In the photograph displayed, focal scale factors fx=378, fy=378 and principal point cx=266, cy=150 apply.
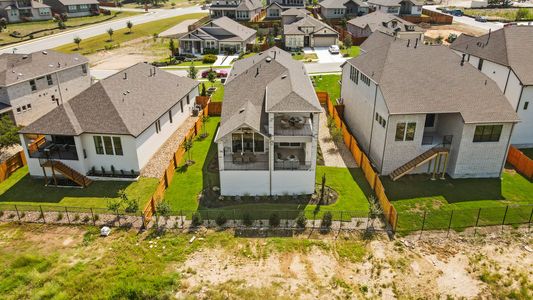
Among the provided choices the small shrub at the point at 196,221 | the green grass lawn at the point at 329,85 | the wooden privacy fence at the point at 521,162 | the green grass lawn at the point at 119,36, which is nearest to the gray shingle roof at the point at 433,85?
the wooden privacy fence at the point at 521,162

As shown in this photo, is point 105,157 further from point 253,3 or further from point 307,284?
point 253,3

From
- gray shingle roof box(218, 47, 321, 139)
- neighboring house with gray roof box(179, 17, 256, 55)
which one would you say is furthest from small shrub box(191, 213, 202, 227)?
neighboring house with gray roof box(179, 17, 256, 55)

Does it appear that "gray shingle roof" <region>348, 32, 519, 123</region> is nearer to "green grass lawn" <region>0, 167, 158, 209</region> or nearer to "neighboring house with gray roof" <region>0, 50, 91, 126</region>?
"green grass lawn" <region>0, 167, 158, 209</region>

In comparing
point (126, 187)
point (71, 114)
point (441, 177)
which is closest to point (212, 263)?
point (126, 187)

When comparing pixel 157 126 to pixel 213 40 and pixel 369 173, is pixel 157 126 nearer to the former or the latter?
pixel 369 173

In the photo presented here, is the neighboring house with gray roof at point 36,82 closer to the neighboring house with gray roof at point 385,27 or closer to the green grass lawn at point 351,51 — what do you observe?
the green grass lawn at point 351,51

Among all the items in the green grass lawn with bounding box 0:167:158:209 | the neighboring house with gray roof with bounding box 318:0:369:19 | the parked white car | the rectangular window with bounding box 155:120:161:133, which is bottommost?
the green grass lawn with bounding box 0:167:158:209
